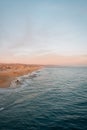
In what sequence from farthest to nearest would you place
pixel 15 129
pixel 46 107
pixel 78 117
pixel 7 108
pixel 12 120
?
pixel 46 107, pixel 7 108, pixel 78 117, pixel 12 120, pixel 15 129

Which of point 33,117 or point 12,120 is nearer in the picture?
point 12,120

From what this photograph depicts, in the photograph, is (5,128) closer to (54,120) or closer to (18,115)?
(18,115)

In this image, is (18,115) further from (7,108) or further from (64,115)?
(64,115)

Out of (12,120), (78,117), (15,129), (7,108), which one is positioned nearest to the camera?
(15,129)

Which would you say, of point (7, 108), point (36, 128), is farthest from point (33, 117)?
point (7, 108)

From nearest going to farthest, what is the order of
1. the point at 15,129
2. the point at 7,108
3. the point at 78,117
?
the point at 15,129 → the point at 78,117 → the point at 7,108

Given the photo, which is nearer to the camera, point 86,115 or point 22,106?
point 86,115

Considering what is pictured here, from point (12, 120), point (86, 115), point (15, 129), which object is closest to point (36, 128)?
point (15, 129)

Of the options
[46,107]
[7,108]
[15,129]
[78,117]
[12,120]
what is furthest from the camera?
[46,107]

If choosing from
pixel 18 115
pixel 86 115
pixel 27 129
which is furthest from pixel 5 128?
pixel 86 115
